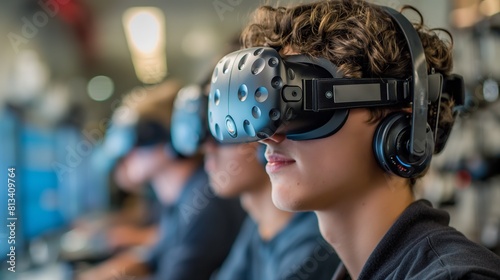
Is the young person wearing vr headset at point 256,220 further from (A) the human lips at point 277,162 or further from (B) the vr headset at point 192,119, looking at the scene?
(A) the human lips at point 277,162

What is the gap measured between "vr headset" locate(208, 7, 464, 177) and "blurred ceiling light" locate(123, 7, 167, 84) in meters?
2.50

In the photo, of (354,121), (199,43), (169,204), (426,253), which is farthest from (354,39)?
(199,43)

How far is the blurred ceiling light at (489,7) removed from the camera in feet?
6.87

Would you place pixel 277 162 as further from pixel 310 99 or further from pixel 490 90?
pixel 490 90

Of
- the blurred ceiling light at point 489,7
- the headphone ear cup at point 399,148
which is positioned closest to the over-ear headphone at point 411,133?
the headphone ear cup at point 399,148

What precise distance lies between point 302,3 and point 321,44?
124mm

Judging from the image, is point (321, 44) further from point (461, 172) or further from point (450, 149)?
point (450, 149)

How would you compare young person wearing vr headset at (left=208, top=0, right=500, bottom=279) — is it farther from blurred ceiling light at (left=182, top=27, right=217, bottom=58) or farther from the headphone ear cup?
blurred ceiling light at (left=182, top=27, right=217, bottom=58)

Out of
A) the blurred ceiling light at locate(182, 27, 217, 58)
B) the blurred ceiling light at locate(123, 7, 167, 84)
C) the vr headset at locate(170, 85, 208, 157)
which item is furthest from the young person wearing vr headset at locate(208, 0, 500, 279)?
the blurred ceiling light at locate(182, 27, 217, 58)

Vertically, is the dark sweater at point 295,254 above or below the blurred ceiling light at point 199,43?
below

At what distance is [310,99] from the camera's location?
749 mm

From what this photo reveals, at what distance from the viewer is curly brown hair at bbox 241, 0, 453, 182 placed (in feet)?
2.64

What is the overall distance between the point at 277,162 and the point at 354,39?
0.21 metres

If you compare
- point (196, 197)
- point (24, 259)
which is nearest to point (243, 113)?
point (196, 197)
